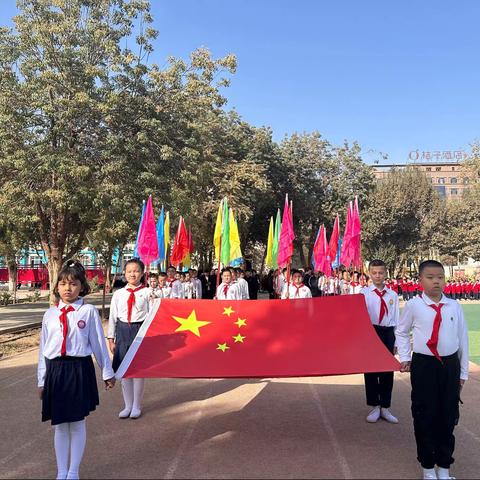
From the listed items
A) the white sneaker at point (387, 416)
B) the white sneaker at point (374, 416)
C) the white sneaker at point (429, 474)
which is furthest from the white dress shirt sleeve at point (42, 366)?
the white sneaker at point (387, 416)

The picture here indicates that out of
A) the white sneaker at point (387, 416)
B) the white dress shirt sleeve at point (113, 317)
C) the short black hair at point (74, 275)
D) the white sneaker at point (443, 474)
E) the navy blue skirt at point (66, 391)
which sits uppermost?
the short black hair at point (74, 275)

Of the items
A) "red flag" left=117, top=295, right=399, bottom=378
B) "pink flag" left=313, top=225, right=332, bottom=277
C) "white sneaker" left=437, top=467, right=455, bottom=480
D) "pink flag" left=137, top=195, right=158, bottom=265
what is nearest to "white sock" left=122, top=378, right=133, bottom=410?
"red flag" left=117, top=295, right=399, bottom=378

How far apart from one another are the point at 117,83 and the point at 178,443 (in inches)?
516

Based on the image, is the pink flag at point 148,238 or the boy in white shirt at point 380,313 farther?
the pink flag at point 148,238

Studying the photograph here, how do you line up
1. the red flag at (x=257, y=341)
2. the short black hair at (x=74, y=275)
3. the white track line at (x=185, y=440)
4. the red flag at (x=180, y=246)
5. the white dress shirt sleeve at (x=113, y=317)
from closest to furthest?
the short black hair at (x=74, y=275)
the white track line at (x=185, y=440)
the red flag at (x=257, y=341)
the white dress shirt sleeve at (x=113, y=317)
the red flag at (x=180, y=246)

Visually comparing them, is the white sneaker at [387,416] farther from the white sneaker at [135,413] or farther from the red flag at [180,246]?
the red flag at [180,246]

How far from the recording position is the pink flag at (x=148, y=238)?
10.7m

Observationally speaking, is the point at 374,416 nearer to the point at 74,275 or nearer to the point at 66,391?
the point at 66,391

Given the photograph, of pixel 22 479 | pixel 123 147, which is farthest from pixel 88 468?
pixel 123 147

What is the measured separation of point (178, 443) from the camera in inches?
197

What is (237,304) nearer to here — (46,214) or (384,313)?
(384,313)

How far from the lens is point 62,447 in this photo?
403 cm

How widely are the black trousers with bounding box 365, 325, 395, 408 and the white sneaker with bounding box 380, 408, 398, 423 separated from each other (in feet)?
0.22

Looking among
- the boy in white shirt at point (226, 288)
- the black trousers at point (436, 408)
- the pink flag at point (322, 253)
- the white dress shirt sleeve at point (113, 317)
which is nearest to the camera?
the black trousers at point (436, 408)
